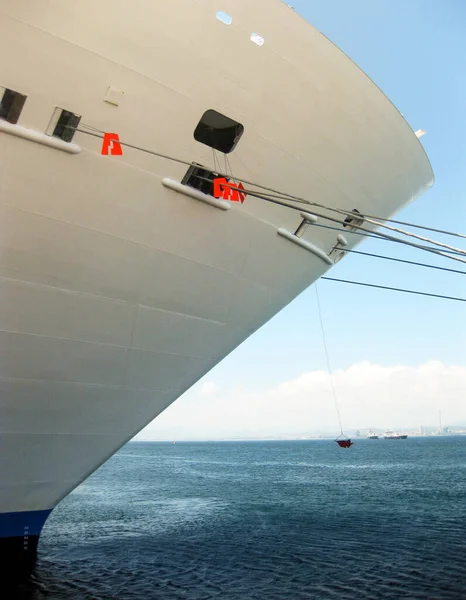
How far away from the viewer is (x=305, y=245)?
7.72 meters

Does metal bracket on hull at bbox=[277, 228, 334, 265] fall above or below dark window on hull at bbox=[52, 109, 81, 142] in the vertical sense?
below

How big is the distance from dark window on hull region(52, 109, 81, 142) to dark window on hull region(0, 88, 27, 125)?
16.4 inches

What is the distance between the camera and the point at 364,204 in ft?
26.2

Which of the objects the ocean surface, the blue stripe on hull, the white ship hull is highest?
the white ship hull

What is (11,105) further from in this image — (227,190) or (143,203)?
(227,190)

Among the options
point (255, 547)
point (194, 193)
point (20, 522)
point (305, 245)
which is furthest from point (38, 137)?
point (255, 547)

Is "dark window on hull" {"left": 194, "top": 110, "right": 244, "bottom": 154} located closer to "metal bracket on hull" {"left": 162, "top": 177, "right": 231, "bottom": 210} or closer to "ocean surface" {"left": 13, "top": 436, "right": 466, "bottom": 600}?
"metal bracket on hull" {"left": 162, "top": 177, "right": 231, "bottom": 210}

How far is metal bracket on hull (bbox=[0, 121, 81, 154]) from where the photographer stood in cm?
534

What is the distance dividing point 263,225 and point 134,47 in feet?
9.67

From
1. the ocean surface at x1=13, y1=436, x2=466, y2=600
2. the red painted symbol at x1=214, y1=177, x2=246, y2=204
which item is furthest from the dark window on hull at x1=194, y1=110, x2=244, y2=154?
the ocean surface at x1=13, y1=436, x2=466, y2=600

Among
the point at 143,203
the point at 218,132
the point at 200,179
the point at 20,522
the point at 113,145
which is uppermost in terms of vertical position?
the point at 218,132

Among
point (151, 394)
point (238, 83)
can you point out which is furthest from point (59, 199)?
point (151, 394)

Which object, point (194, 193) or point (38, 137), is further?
point (194, 193)

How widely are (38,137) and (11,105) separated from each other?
0.42 metres
